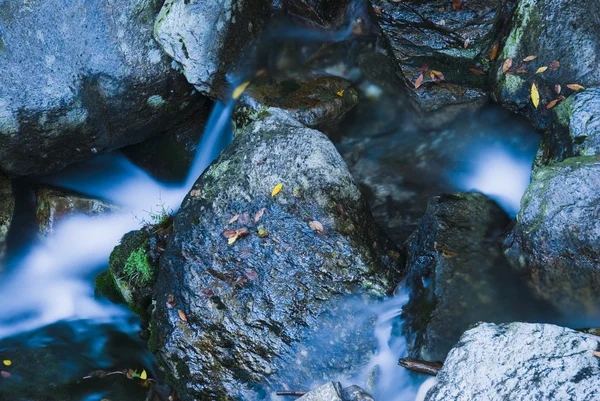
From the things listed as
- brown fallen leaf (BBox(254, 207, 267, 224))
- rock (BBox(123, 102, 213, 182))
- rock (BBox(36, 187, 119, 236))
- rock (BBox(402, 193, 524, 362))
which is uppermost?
rock (BBox(123, 102, 213, 182))

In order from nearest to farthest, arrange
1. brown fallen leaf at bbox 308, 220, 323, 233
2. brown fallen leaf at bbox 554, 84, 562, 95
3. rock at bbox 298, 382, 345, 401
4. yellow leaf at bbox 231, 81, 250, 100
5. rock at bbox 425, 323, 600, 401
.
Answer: rock at bbox 425, 323, 600, 401 < rock at bbox 298, 382, 345, 401 < brown fallen leaf at bbox 308, 220, 323, 233 < brown fallen leaf at bbox 554, 84, 562, 95 < yellow leaf at bbox 231, 81, 250, 100

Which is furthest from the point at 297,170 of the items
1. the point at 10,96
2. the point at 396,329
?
the point at 10,96

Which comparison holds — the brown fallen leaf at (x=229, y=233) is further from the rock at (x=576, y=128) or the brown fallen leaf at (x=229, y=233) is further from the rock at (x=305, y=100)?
the rock at (x=576, y=128)

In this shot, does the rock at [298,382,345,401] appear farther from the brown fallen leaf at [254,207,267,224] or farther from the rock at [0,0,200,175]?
the rock at [0,0,200,175]

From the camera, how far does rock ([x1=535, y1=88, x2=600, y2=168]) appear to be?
4.36 meters

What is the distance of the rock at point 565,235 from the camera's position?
155 inches

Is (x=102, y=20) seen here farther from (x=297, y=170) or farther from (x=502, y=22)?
(x=502, y=22)

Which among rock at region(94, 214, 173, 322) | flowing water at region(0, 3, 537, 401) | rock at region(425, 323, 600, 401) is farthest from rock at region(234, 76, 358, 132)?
rock at region(425, 323, 600, 401)

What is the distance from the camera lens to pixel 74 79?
534 centimetres

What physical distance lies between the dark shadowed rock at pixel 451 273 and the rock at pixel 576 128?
773 millimetres

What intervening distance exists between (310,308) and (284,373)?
0.54 meters

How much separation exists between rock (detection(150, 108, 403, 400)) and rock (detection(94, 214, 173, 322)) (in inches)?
16.7

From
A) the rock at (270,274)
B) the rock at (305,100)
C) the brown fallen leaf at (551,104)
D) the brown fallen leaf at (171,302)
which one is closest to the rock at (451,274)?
the rock at (270,274)

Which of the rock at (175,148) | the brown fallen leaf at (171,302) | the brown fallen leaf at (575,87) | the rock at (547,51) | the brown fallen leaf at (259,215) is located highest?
the rock at (175,148)
